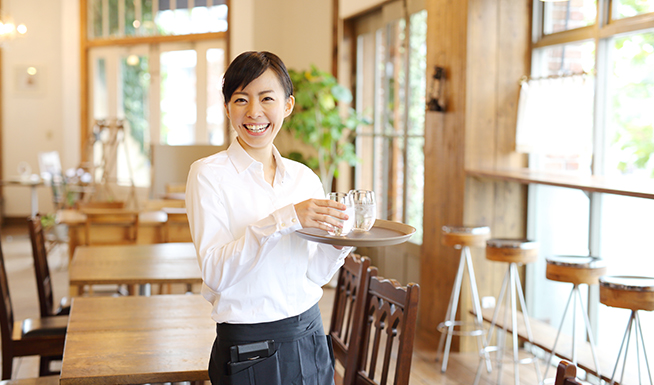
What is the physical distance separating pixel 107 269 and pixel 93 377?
51.8 inches

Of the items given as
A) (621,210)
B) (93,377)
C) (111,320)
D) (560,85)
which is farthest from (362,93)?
(93,377)

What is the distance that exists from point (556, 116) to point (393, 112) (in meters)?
1.78

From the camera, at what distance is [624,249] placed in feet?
10.9

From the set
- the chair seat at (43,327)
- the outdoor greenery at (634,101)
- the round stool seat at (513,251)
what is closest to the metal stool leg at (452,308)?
the round stool seat at (513,251)

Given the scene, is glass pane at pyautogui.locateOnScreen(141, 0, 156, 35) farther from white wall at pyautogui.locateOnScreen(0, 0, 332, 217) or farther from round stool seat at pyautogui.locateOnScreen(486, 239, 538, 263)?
round stool seat at pyautogui.locateOnScreen(486, 239, 538, 263)

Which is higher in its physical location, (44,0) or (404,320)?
(44,0)

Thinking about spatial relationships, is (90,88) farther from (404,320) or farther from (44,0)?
(404,320)

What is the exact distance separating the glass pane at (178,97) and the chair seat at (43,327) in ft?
18.4

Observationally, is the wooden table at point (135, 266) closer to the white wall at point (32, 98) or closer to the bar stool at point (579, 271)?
the bar stool at point (579, 271)

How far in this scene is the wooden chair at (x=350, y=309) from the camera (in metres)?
1.98

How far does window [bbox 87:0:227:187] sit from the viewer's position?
8.14 m

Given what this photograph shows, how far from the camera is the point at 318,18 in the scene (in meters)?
6.45

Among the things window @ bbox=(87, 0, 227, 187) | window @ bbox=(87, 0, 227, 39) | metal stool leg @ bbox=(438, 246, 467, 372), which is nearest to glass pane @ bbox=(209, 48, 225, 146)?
window @ bbox=(87, 0, 227, 187)

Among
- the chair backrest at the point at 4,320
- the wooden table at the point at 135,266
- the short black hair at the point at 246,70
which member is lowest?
the chair backrest at the point at 4,320
